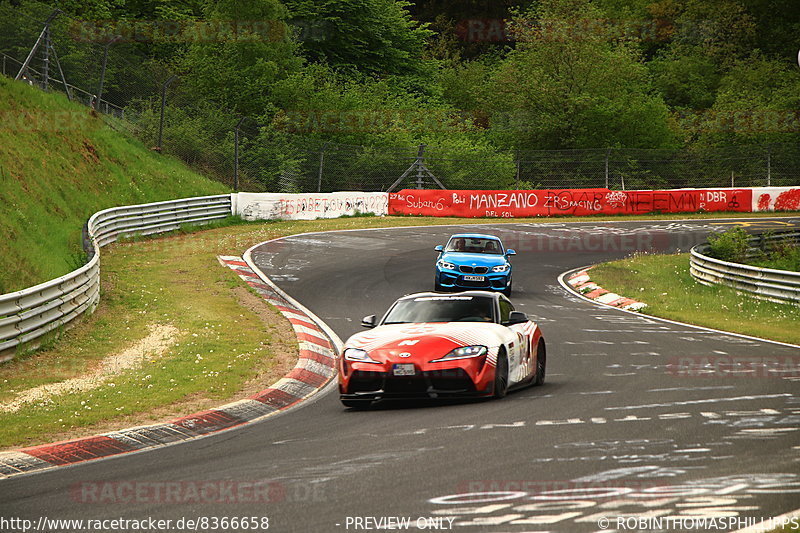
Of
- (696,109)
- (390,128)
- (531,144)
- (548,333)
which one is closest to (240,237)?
(548,333)

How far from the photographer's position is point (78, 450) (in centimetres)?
863

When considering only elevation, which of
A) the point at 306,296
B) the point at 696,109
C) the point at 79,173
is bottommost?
the point at 306,296

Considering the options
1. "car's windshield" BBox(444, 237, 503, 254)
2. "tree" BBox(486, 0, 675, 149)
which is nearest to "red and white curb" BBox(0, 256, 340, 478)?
"car's windshield" BBox(444, 237, 503, 254)

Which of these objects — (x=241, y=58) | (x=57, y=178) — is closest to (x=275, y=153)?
(x=57, y=178)

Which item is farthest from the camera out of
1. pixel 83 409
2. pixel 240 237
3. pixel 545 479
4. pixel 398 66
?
pixel 398 66

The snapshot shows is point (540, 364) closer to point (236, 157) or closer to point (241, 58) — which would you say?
point (236, 157)

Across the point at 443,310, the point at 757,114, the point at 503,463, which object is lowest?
the point at 503,463

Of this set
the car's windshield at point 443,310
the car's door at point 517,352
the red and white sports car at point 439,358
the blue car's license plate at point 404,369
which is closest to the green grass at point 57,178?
the car's windshield at point 443,310

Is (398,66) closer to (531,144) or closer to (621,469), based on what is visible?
(531,144)

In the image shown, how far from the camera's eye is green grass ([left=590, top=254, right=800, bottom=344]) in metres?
18.2

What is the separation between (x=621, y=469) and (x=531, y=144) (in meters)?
52.5

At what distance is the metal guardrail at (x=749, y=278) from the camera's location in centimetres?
2052

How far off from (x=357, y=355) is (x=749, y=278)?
14.7 metres

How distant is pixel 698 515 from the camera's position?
552 cm
